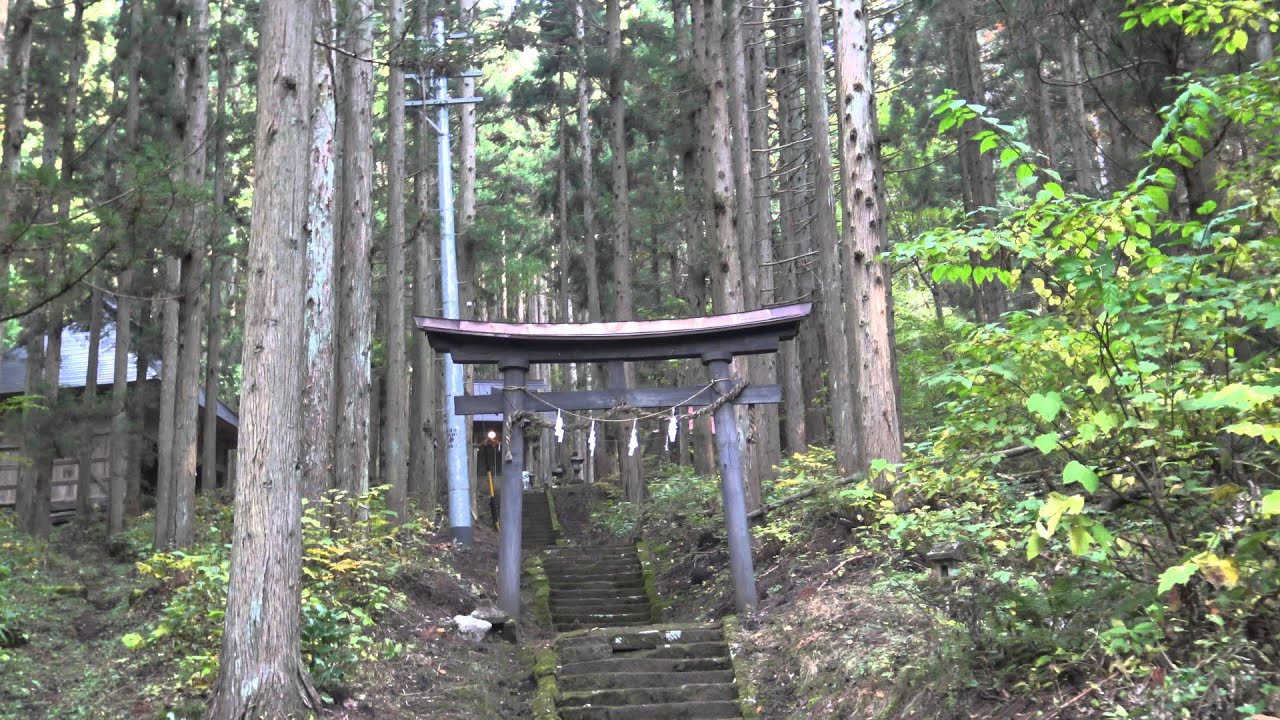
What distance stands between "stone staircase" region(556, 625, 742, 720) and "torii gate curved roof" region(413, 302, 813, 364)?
4.00 metres

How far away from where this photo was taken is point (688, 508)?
1941 centimetres

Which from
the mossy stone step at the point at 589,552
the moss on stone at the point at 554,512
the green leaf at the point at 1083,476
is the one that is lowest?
the mossy stone step at the point at 589,552

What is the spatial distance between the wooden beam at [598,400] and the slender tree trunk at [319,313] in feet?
6.87

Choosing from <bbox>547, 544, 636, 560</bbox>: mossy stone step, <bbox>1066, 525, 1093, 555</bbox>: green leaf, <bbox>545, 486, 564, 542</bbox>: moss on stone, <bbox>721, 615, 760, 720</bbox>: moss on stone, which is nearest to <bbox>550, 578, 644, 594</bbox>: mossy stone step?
<bbox>547, 544, 636, 560</bbox>: mossy stone step

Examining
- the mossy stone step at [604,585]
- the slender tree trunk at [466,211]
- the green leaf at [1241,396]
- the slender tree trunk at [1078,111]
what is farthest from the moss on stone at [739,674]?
the slender tree trunk at [466,211]

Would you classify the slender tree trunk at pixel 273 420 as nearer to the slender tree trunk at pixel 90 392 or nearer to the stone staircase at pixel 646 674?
the stone staircase at pixel 646 674

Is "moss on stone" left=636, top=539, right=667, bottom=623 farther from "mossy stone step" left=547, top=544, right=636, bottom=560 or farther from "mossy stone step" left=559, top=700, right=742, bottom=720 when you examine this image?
"mossy stone step" left=559, top=700, right=742, bottom=720

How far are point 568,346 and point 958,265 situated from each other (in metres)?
8.62

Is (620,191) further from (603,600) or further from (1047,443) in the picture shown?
(1047,443)

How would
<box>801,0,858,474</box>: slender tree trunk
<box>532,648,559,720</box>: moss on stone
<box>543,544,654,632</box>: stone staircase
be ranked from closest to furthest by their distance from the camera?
1. <box>532,648,559,720</box>: moss on stone
2. <box>543,544,654,632</box>: stone staircase
3. <box>801,0,858,474</box>: slender tree trunk

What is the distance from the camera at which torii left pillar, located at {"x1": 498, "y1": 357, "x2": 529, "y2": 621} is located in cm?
1299

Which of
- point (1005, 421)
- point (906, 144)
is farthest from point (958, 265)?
point (906, 144)

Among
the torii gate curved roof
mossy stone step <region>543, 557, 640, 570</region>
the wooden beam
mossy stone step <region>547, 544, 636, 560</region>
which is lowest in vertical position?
mossy stone step <region>543, 557, 640, 570</region>

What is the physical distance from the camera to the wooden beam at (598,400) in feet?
43.0
